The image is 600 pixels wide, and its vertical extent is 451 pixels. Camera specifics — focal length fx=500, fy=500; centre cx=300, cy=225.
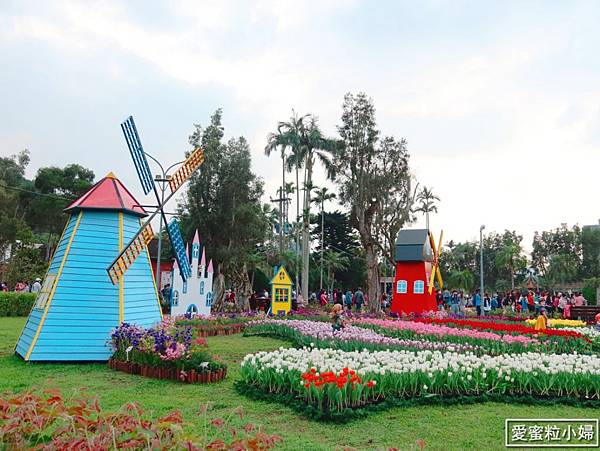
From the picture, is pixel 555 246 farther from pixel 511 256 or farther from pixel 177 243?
pixel 177 243

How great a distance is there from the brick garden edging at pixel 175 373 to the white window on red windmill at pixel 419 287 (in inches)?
715

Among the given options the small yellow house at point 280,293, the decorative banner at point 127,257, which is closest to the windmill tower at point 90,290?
the decorative banner at point 127,257

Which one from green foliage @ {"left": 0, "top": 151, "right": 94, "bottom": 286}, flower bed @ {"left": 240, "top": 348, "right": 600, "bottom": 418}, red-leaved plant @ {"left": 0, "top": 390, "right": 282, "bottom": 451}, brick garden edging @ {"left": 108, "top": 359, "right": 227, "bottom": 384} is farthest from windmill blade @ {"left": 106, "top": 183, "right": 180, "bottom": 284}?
green foliage @ {"left": 0, "top": 151, "right": 94, "bottom": 286}

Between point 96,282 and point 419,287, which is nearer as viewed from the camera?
point 96,282

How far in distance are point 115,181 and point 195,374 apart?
5721mm

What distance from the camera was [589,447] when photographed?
16.9 feet

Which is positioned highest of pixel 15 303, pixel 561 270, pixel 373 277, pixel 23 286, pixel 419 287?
pixel 561 270

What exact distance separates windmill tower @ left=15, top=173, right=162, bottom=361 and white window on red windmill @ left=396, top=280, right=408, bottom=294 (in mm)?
16446

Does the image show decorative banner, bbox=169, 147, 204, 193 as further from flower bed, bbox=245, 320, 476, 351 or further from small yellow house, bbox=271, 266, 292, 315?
small yellow house, bbox=271, 266, 292, 315

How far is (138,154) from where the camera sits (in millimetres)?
12086

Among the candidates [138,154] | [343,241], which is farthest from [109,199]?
[343,241]

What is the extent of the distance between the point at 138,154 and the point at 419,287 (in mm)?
17215

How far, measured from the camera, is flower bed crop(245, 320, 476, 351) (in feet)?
33.2

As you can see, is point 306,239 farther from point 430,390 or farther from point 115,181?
point 430,390
